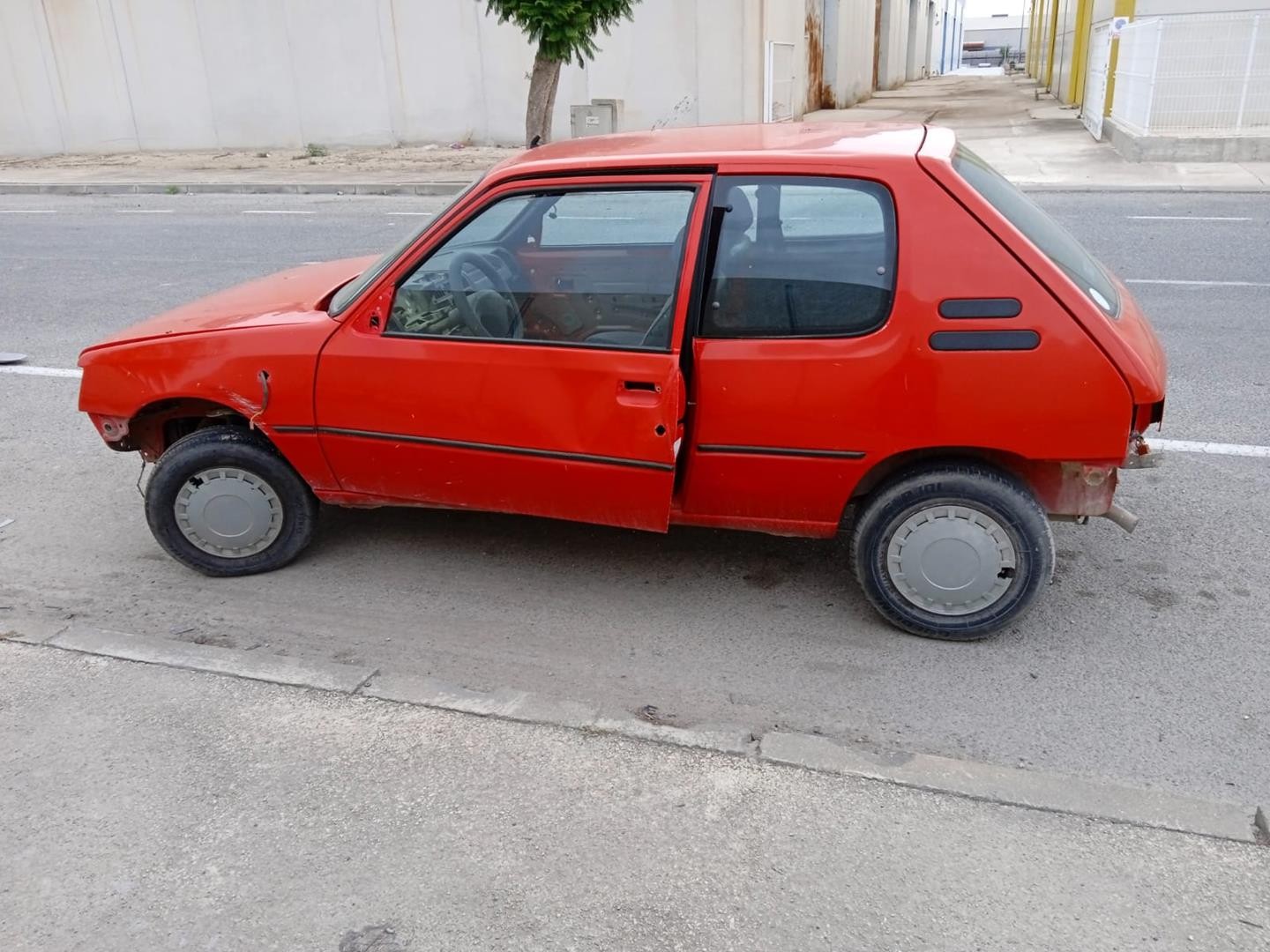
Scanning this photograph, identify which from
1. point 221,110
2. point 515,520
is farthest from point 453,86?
point 515,520

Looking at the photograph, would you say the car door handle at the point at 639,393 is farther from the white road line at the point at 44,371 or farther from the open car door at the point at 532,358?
the white road line at the point at 44,371

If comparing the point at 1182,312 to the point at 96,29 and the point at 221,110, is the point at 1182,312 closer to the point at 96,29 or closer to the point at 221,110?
the point at 221,110

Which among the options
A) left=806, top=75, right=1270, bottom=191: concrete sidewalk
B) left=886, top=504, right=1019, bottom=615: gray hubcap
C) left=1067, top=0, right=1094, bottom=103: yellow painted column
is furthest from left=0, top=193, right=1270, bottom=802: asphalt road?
left=1067, top=0, right=1094, bottom=103: yellow painted column

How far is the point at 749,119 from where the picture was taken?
65.6 ft

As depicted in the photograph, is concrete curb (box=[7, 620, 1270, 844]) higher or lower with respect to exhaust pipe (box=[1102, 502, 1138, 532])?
lower

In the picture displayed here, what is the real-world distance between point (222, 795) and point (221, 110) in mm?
24125

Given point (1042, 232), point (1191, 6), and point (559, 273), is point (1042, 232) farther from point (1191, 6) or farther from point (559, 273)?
point (1191, 6)

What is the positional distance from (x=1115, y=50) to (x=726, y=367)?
18.9 meters

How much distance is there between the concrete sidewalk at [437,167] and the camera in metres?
15.2

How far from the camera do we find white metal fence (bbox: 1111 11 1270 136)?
16078 millimetres

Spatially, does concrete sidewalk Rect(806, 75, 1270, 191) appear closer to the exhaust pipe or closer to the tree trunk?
the tree trunk

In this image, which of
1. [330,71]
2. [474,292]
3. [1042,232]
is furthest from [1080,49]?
[474,292]

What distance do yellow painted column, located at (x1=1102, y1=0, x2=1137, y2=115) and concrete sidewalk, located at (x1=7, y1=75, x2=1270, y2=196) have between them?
676 mm

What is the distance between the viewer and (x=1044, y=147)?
18.3 m
